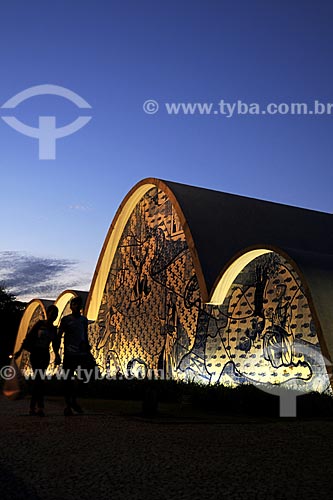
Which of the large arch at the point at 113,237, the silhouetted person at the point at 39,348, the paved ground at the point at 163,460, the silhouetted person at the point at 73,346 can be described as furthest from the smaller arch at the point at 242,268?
the silhouetted person at the point at 39,348

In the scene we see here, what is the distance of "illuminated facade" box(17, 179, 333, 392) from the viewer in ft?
39.3

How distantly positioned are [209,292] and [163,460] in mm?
8931

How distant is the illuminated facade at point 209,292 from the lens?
11977 millimetres

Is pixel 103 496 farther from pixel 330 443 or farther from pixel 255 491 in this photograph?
pixel 330 443

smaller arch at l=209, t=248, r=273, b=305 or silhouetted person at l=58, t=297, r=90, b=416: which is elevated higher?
smaller arch at l=209, t=248, r=273, b=305

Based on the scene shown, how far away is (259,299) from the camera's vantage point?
12914mm

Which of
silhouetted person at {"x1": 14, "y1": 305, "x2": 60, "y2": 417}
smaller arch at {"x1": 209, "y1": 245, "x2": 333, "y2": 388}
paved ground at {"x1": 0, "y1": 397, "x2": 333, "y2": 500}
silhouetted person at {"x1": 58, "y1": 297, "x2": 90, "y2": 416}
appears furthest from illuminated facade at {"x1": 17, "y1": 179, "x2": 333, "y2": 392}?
silhouetted person at {"x1": 14, "y1": 305, "x2": 60, "y2": 417}

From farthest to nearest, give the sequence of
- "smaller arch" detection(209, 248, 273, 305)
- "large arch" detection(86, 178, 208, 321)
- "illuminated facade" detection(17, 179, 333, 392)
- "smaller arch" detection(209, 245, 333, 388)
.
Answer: "large arch" detection(86, 178, 208, 321) → "smaller arch" detection(209, 248, 273, 305) → "illuminated facade" detection(17, 179, 333, 392) → "smaller arch" detection(209, 245, 333, 388)

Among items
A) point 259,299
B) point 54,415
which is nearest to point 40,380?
point 54,415

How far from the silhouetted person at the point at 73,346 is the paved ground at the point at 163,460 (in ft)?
2.90

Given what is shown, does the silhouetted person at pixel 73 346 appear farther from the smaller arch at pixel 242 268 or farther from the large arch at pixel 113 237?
the large arch at pixel 113 237

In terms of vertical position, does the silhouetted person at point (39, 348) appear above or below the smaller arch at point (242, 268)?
below

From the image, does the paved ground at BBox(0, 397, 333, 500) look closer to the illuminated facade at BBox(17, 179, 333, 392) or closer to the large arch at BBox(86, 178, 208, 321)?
the illuminated facade at BBox(17, 179, 333, 392)

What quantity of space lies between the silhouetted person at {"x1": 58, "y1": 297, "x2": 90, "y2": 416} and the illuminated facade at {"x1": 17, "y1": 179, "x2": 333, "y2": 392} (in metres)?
4.33
